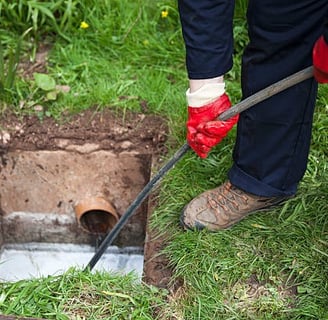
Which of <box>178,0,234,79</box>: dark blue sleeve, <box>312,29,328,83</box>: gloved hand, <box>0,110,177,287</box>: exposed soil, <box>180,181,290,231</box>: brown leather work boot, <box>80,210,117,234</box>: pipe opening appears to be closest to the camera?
<box>312,29,328,83</box>: gloved hand

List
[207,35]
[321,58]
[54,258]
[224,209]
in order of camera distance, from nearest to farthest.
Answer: [321,58] < [207,35] < [224,209] < [54,258]

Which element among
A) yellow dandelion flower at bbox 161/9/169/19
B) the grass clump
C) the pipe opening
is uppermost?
yellow dandelion flower at bbox 161/9/169/19

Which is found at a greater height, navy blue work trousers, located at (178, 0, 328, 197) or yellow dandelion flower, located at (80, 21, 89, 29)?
navy blue work trousers, located at (178, 0, 328, 197)

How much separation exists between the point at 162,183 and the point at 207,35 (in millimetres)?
868

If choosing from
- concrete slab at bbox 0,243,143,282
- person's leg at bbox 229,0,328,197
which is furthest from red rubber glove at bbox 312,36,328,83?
concrete slab at bbox 0,243,143,282

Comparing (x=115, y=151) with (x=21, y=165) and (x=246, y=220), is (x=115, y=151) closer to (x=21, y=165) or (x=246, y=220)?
(x=21, y=165)

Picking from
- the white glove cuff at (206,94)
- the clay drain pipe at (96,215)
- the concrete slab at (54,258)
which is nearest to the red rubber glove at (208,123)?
the white glove cuff at (206,94)

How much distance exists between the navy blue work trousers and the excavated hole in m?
0.69

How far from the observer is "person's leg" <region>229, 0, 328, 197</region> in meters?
2.29

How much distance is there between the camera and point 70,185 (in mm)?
3477

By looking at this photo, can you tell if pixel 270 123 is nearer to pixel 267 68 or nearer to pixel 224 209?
pixel 267 68

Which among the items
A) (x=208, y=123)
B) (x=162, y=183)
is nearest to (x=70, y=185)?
(x=162, y=183)

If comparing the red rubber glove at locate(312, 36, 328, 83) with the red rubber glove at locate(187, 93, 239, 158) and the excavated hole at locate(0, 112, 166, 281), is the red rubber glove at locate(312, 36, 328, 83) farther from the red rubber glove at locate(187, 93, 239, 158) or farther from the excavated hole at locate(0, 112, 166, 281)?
the excavated hole at locate(0, 112, 166, 281)

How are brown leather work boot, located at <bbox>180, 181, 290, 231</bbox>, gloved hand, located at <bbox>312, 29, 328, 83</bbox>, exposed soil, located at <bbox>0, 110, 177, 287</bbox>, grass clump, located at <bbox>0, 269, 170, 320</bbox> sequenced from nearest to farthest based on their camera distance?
gloved hand, located at <bbox>312, 29, 328, 83</bbox>
grass clump, located at <bbox>0, 269, 170, 320</bbox>
brown leather work boot, located at <bbox>180, 181, 290, 231</bbox>
exposed soil, located at <bbox>0, 110, 177, 287</bbox>
